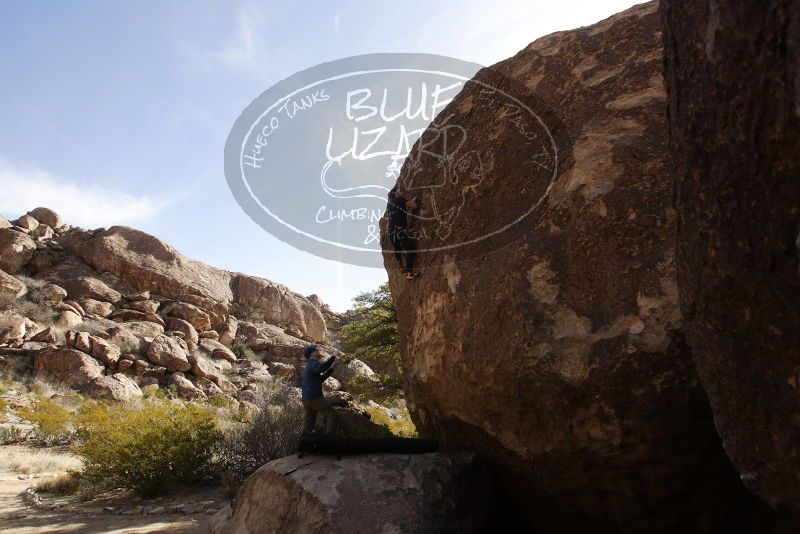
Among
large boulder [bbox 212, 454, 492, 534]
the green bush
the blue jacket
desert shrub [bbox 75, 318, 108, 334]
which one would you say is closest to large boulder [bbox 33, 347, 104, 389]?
desert shrub [bbox 75, 318, 108, 334]

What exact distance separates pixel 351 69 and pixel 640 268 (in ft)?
8.88

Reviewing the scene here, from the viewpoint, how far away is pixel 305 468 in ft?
13.2

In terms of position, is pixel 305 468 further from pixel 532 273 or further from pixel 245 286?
pixel 245 286

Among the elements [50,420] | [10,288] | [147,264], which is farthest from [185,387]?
[147,264]

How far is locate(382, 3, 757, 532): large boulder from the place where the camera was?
324 cm

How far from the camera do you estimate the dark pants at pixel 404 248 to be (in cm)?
508

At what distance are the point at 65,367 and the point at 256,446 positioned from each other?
12.3 meters

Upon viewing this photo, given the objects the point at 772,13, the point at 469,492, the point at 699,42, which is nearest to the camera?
the point at 772,13

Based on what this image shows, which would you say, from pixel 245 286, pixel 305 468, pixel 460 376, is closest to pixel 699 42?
pixel 460 376

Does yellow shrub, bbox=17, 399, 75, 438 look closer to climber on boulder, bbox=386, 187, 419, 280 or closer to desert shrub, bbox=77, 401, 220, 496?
desert shrub, bbox=77, 401, 220, 496

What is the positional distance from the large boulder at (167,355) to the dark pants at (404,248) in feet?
61.6

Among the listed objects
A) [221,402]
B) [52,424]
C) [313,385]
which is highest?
[221,402]

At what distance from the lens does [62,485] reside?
27.3 ft

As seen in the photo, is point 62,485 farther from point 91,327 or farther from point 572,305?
point 91,327
